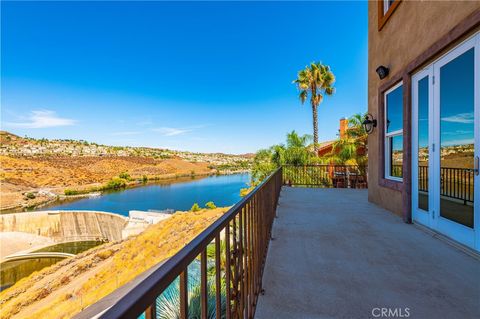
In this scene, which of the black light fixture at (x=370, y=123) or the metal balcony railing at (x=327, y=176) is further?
the metal balcony railing at (x=327, y=176)

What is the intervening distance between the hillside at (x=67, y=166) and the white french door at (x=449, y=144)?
32.0 meters

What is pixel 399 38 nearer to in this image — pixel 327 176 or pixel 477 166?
pixel 477 166

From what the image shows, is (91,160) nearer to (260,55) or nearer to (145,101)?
(145,101)

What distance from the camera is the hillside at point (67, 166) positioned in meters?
37.3

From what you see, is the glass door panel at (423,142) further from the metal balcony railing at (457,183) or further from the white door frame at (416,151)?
the metal balcony railing at (457,183)

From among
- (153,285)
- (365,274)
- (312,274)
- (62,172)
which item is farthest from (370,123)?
(62,172)

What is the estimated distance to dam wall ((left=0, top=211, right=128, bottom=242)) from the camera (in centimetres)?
2461

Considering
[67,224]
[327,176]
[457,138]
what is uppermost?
[457,138]

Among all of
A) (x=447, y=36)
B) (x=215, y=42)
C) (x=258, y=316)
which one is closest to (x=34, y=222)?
(x=215, y=42)

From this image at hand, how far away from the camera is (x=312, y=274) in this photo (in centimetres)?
196

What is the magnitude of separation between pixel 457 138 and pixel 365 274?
196 cm

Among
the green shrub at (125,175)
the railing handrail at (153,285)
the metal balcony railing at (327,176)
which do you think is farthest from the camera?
the green shrub at (125,175)

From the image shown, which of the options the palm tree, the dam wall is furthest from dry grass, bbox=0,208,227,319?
the dam wall

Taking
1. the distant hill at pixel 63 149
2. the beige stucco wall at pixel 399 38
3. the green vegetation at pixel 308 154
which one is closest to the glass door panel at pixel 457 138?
the beige stucco wall at pixel 399 38
